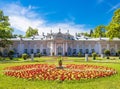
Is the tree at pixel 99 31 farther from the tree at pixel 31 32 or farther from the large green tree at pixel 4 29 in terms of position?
the large green tree at pixel 4 29

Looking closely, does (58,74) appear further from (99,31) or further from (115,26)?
(99,31)

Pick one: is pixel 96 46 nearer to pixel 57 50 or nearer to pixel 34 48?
pixel 57 50

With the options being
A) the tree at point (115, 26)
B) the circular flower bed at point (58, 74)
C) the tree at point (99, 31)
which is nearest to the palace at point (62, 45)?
the tree at point (99, 31)

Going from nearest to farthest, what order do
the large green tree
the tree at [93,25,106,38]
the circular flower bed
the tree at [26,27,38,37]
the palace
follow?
the circular flower bed
the large green tree
the palace
the tree at [93,25,106,38]
the tree at [26,27,38,37]

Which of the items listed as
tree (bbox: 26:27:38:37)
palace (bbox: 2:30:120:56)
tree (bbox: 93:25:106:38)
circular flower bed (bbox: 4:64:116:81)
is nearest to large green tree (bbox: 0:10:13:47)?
palace (bbox: 2:30:120:56)

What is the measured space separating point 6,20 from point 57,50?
2595 cm

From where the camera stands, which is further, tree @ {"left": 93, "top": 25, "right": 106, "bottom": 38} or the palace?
tree @ {"left": 93, "top": 25, "right": 106, "bottom": 38}

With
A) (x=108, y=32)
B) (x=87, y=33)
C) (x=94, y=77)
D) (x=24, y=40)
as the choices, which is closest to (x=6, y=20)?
(x=108, y=32)

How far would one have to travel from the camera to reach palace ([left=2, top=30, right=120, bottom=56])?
225 ft

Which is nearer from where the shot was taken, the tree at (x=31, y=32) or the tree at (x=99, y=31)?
the tree at (x=99, y=31)

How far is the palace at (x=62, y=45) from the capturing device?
68.6 m

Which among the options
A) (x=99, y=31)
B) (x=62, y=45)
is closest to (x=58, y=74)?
(x=62, y=45)

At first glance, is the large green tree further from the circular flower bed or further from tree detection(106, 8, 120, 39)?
the circular flower bed

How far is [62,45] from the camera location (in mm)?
68750
